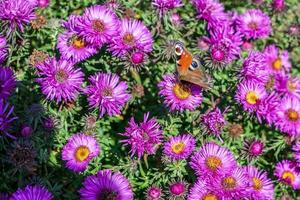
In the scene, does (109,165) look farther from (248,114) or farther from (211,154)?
(248,114)

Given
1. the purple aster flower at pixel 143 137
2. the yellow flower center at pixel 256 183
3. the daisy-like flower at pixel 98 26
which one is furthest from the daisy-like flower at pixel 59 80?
the yellow flower center at pixel 256 183

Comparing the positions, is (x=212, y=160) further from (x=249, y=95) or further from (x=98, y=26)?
(x=98, y=26)

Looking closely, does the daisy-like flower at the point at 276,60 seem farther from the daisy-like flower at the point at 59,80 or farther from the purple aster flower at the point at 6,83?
the purple aster flower at the point at 6,83

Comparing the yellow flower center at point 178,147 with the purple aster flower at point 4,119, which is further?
the yellow flower center at point 178,147

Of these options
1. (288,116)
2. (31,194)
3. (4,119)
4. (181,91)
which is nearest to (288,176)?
(288,116)

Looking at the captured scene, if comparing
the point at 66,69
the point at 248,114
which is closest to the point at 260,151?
the point at 248,114
